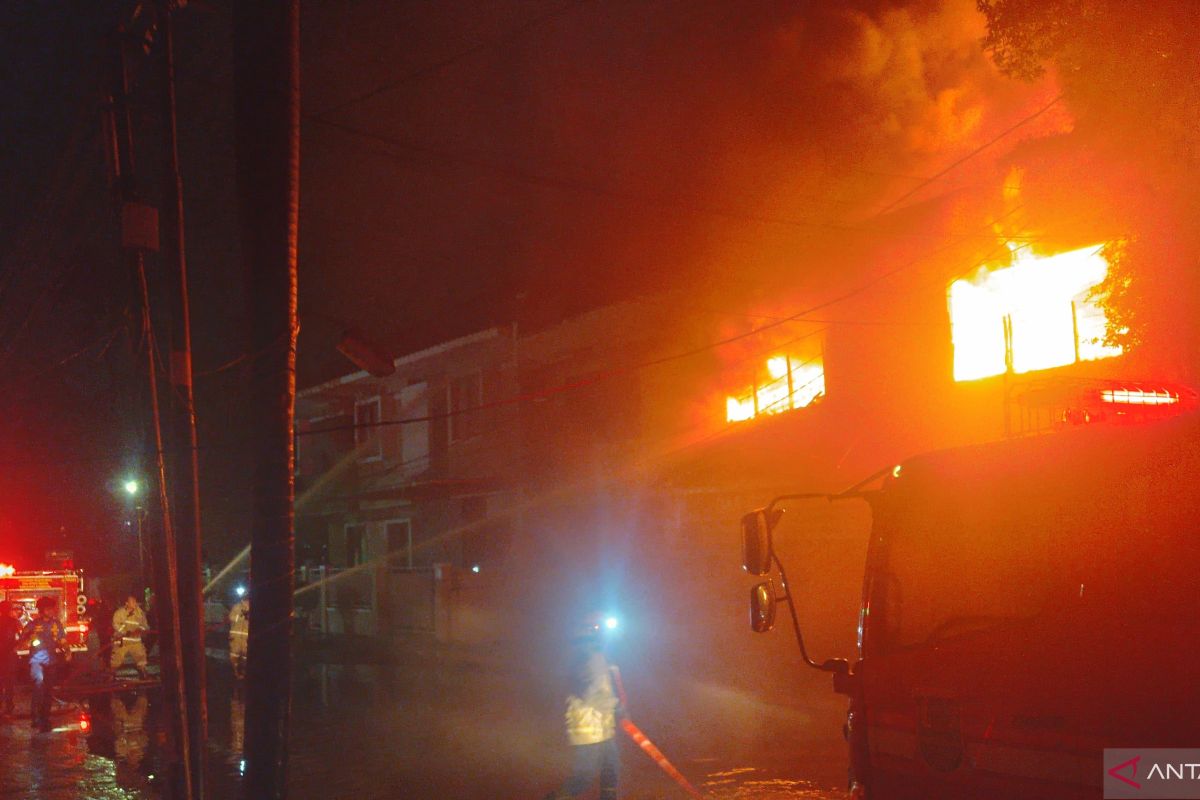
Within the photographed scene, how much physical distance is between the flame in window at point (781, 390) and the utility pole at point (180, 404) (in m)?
12.1

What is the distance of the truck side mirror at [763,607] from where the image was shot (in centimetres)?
525

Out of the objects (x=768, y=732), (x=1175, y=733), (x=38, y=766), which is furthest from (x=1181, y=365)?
(x=38, y=766)

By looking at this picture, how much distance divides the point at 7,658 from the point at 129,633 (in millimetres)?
3609

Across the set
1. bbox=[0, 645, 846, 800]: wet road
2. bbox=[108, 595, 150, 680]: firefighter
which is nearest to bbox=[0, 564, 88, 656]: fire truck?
bbox=[108, 595, 150, 680]: firefighter

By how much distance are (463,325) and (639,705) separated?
17320 millimetres

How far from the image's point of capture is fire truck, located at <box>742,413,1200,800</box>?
3633 mm

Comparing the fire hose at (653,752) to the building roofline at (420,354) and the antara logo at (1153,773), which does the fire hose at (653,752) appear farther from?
the building roofline at (420,354)

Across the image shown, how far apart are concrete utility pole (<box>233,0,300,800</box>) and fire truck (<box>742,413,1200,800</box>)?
4.10 metres

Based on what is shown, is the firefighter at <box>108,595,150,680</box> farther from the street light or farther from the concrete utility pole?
the concrete utility pole

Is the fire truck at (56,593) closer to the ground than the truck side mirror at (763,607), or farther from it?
closer to the ground

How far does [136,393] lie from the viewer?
9258mm

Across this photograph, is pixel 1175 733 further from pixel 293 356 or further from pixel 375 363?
pixel 375 363

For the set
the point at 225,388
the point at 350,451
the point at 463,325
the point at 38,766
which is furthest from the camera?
the point at 225,388

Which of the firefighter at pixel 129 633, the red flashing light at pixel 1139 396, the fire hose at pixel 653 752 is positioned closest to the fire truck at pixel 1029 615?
the red flashing light at pixel 1139 396
